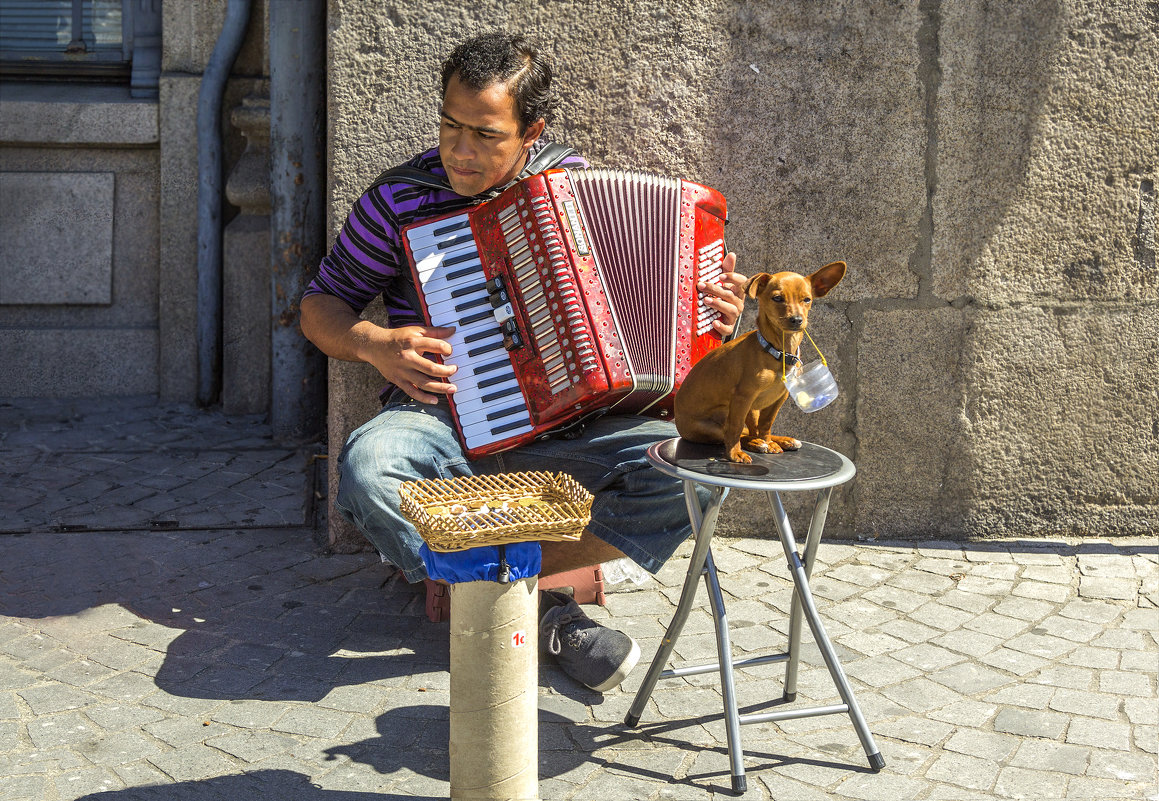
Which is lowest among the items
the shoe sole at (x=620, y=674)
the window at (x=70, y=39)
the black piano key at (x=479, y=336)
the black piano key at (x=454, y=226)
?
the shoe sole at (x=620, y=674)

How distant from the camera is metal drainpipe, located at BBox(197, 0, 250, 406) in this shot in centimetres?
528

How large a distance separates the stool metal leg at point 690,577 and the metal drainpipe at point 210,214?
138 inches

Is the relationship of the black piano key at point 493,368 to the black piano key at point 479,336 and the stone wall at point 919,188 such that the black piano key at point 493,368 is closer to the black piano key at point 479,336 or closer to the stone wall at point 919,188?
the black piano key at point 479,336

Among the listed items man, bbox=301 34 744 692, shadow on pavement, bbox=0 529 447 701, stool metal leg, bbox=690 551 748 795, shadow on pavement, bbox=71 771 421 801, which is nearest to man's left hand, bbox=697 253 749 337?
man, bbox=301 34 744 692

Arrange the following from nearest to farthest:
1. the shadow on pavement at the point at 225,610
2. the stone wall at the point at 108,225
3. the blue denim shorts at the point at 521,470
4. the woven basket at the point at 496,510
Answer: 1. the woven basket at the point at 496,510
2. the blue denim shorts at the point at 521,470
3. the shadow on pavement at the point at 225,610
4. the stone wall at the point at 108,225

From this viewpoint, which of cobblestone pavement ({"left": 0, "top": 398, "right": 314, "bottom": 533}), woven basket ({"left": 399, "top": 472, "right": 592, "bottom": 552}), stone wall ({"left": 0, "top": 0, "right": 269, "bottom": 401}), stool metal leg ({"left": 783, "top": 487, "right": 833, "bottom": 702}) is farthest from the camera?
stone wall ({"left": 0, "top": 0, "right": 269, "bottom": 401})

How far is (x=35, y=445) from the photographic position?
4680mm

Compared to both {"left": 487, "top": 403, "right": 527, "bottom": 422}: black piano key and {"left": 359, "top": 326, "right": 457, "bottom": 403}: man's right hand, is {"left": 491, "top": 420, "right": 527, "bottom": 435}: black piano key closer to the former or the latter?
{"left": 487, "top": 403, "right": 527, "bottom": 422}: black piano key

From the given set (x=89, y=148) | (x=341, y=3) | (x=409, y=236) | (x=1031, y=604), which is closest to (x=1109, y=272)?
(x=1031, y=604)

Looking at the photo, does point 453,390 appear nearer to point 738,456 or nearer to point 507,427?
point 507,427

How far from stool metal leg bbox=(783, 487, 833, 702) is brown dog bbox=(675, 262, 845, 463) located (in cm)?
15

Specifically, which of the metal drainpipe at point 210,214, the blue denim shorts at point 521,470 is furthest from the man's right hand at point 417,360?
the metal drainpipe at point 210,214

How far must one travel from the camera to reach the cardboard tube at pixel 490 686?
2.13 meters

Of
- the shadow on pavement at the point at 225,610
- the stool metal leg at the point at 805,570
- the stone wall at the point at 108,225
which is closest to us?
the stool metal leg at the point at 805,570
